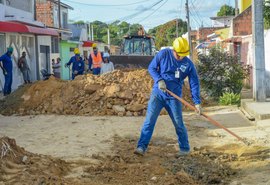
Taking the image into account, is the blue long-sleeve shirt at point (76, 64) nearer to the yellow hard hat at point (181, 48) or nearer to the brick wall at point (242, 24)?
the yellow hard hat at point (181, 48)

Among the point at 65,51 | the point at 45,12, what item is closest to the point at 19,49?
the point at 45,12

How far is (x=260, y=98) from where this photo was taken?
42.7ft

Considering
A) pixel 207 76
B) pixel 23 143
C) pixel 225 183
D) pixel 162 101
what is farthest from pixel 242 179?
pixel 207 76

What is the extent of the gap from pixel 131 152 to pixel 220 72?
26.8 feet

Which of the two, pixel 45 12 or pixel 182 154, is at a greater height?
pixel 45 12

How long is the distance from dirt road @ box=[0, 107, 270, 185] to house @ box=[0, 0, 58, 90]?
8.51 metres

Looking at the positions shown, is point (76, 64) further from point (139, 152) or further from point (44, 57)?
point (139, 152)

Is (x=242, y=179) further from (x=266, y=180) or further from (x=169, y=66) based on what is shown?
(x=169, y=66)

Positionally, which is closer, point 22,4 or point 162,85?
point 162,85

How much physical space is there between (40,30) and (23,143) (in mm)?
14754

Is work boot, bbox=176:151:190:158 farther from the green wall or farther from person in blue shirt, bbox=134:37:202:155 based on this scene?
the green wall

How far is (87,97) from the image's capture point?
13.8m

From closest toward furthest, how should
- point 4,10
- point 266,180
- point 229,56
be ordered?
point 266,180 → point 229,56 → point 4,10

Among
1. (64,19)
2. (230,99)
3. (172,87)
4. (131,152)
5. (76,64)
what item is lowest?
(131,152)
